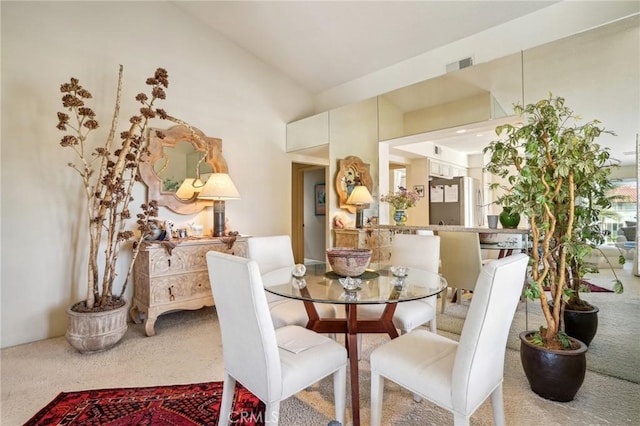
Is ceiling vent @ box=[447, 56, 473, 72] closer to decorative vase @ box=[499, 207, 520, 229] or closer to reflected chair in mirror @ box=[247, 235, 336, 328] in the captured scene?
decorative vase @ box=[499, 207, 520, 229]

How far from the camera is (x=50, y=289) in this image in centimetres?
280

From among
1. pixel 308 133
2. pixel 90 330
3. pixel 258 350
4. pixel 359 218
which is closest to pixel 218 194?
pixel 90 330

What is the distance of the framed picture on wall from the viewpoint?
252 inches

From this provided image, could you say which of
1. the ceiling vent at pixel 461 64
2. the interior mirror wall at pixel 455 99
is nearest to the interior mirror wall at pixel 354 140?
the interior mirror wall at pixel 455 99

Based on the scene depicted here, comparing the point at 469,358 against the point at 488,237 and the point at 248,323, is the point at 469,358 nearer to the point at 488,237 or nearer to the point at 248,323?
the point at 248,323

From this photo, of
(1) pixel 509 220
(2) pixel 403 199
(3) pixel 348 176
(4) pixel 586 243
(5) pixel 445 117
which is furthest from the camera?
(3) pixel 348 176

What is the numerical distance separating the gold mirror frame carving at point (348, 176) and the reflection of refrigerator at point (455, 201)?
93 centimetres

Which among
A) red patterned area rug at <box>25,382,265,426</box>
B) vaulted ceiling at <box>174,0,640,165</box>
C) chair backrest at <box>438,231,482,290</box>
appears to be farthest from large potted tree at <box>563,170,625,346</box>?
red patterned area rug at <box>25,382,265,426</box>

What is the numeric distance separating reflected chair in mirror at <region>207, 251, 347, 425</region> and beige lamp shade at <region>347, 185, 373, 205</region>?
8.65 feet

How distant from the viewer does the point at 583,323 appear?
221 centimetres

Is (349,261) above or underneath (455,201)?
underneath

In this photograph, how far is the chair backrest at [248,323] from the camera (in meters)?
1.23

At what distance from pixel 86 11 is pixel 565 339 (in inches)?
188

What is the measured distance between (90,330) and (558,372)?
3247 millimetres
